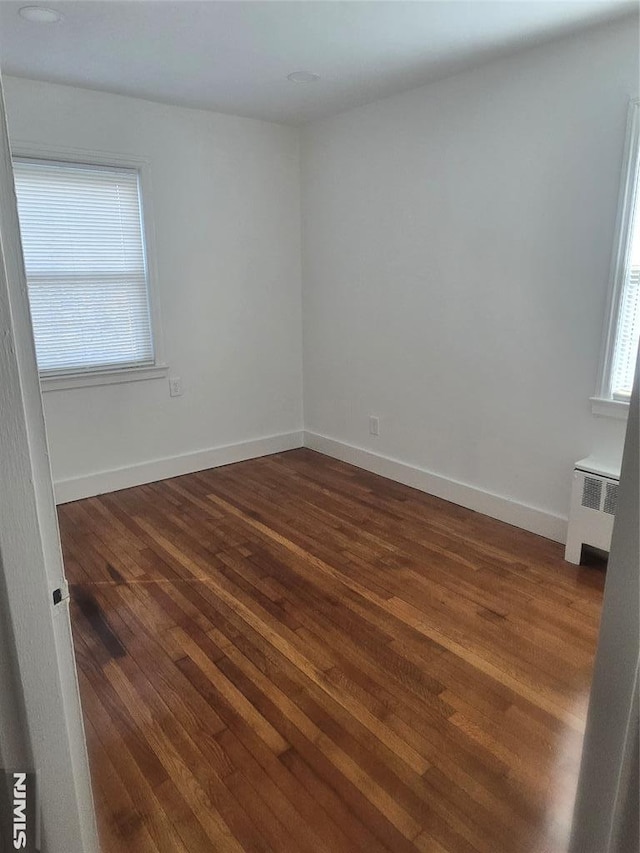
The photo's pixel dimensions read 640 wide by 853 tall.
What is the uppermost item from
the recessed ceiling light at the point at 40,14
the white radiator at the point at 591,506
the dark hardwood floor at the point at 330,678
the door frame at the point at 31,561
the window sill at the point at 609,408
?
the recessed ceiling light at the point at 40,14

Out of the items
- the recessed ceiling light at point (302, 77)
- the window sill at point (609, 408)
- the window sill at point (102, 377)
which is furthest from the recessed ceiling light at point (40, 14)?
the window sill at point (609, 408)

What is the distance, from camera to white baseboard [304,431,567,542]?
316 cm

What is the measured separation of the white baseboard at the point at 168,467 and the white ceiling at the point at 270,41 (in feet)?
7.69

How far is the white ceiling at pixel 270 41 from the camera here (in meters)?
2.30

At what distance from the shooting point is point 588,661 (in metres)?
2.15

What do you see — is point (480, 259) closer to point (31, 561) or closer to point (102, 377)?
point (102, 377)

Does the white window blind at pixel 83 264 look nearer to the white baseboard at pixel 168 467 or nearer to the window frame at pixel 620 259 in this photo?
the white baseboard at pixel 168 467

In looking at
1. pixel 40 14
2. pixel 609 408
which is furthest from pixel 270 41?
pixel 609 408

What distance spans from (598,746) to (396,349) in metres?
3.22

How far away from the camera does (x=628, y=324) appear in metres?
2.68

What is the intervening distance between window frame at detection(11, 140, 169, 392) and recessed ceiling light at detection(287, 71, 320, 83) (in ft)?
3.60

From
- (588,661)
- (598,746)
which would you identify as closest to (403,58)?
(588,661)

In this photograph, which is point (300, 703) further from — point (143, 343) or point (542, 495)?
point (143, 343)

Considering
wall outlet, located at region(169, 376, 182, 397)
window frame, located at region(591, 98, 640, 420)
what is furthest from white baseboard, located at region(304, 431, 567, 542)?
wall outlet, located at region(169, 376, 182, 397)
